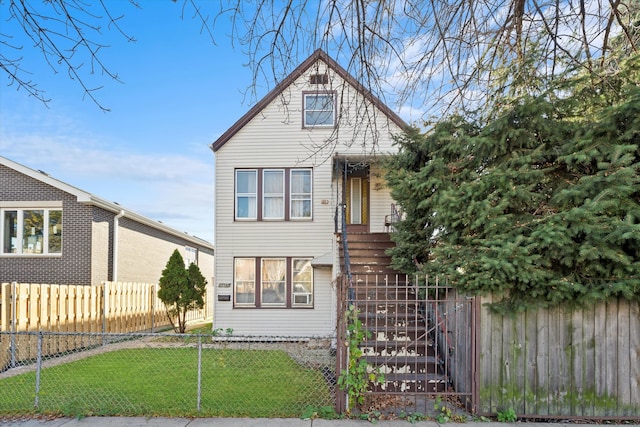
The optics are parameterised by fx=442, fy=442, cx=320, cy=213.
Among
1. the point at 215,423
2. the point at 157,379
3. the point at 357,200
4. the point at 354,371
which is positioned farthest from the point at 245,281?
the point at 354,371

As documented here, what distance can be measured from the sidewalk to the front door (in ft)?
30.2

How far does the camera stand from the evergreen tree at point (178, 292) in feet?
49.1

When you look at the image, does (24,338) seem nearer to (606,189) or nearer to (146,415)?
(146,415)

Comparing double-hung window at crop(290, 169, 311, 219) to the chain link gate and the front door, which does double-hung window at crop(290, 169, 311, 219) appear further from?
the chain link gate

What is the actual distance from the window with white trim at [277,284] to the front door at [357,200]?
2.13m

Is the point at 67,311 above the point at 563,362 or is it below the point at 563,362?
below

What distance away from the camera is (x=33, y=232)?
13.6 m

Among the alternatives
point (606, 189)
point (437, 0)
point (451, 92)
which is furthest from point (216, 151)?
point (606, 189)

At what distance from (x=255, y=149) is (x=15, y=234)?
25.9 ft

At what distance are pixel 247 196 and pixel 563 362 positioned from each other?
390 inches

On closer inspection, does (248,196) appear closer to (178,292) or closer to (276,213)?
(276,213)

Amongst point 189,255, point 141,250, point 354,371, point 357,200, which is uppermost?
point 357,200

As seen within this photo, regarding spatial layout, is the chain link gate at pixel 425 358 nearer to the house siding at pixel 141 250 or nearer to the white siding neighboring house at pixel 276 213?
the white siding neighboring house at pixel 276 213

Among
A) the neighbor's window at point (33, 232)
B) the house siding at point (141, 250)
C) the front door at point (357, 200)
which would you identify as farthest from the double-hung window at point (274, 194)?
the neighbor's window at point (33, 232)
